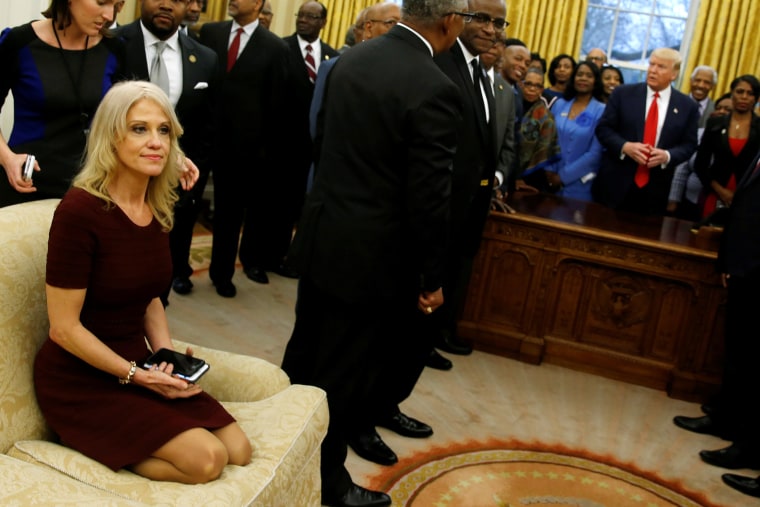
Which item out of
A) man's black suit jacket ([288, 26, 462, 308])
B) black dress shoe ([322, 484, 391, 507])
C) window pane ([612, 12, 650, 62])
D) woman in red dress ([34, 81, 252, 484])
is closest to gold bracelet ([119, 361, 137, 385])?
woman in red dress ([34, 81, 252, 484])

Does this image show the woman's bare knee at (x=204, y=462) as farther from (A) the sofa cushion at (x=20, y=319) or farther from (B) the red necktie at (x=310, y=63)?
(B) the red necktie at (x=310, y=63)

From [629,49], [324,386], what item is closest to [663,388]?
[324,386]

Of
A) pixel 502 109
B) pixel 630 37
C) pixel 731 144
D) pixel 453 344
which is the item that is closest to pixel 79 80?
pixel 502 109

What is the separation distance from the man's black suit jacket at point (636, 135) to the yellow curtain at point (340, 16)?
15.3 ft

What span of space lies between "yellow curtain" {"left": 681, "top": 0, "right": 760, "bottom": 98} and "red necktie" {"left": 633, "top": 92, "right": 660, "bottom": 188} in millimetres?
3427

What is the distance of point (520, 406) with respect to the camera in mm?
3869

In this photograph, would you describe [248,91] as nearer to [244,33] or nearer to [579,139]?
[244,33]

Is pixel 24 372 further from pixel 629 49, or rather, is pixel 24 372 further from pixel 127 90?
pixel 629 49

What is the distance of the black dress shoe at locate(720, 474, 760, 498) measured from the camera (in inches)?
129

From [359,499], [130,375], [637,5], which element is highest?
[637,5]

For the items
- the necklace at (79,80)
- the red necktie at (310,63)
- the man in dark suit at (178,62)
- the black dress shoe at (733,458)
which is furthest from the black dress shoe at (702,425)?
the red necktie at (310,63)

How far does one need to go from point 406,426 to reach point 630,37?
6781 millimetres

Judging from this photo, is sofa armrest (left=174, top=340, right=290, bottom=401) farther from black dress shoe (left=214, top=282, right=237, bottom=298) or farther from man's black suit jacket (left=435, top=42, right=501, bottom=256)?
black dress shoe (left=214, top=282, right=237, bottom=298)

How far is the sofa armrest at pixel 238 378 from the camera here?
87.1 inches
